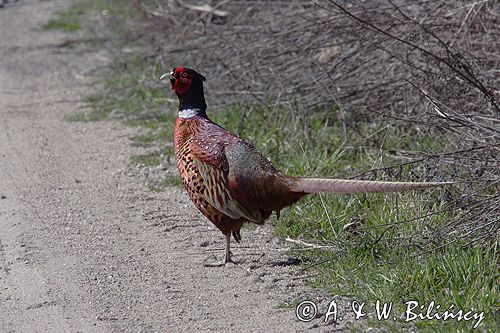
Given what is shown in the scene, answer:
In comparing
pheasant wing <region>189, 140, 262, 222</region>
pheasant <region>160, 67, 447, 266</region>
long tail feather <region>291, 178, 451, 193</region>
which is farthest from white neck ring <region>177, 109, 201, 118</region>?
long tail feather <region>291, 178, 451, 193</region>

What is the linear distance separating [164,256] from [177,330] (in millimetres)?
1040

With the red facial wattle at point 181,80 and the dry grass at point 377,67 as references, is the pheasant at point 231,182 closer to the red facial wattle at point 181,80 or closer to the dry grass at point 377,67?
the red facial wattle at point 181,80

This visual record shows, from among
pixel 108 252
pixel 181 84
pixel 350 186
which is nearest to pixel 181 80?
pixel 181 84

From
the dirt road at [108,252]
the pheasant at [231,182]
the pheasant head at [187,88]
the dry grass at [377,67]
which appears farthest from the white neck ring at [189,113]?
the dry grass at [377,67]

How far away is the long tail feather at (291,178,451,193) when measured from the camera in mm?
4227

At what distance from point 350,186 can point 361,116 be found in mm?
2599

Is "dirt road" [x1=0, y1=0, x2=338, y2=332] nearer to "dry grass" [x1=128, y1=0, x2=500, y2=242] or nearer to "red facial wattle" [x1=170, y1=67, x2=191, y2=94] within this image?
"red facial wattle" [x1=170, y1=67, x2=191, y2=94]

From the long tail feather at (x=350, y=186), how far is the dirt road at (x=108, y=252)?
0.43 metres

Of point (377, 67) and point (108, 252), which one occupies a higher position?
point (377, 67)

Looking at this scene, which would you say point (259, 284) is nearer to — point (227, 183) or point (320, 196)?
point (227, 183)

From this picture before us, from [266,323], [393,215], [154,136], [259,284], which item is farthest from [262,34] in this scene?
[266,323]

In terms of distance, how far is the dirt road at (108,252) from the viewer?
414 cm

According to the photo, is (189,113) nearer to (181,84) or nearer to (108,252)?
(181,84)

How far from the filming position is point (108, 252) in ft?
16.5
